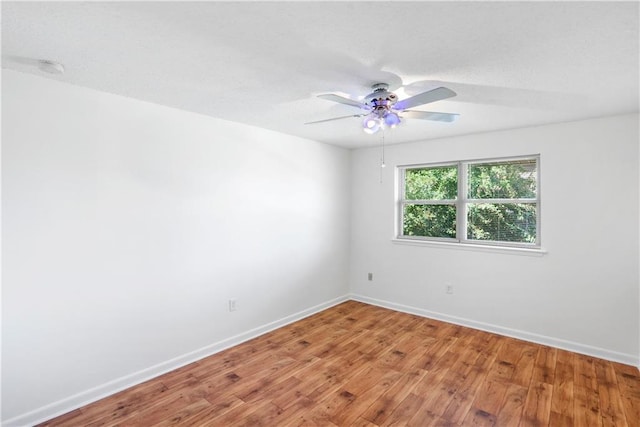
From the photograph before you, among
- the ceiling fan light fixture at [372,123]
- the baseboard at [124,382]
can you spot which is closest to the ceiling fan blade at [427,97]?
the ceiling fan light fixture at [372,123]

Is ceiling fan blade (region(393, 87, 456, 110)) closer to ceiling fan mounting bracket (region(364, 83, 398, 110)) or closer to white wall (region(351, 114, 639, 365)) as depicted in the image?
ceiling fan mounting bracket (region(364, 83, 398, 110))

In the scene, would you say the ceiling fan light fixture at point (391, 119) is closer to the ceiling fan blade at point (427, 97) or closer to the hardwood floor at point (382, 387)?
the ceiling fan blade at point (427, 97)

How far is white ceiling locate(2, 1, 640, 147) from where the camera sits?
139 centimetres

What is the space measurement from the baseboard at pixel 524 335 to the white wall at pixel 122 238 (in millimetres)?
1622

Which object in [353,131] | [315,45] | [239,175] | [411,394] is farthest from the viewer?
[353,131]

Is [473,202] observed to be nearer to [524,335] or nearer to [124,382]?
[524,335]

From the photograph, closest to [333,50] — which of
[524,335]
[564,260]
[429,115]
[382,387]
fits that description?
[429,115]

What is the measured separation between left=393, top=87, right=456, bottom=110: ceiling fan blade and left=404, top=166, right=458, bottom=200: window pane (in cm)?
216

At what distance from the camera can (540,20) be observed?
1.43 m

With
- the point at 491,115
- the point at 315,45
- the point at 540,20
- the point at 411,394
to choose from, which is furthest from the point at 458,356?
the point at 315,45

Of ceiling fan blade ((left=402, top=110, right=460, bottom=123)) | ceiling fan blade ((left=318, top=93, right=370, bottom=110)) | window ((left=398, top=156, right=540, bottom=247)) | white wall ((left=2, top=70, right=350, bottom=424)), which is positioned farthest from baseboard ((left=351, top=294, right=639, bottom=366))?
ceiling fan blade ((left=318, top=93, right=370, bottom=110))

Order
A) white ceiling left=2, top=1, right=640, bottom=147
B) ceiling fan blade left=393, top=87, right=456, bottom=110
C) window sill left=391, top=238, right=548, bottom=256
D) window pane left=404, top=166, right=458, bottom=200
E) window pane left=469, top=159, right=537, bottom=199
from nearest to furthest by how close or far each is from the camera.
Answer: white ceiling left=2, top=1, right=640, bottom=147 < ceiling fan blade left=393, top=87, right=456, bottom=110 < window sill left=391, top=238, right=548, bottom=256 < window pane left=469, top=159, right=537, bottom=199 < window pane left=404, top=166, right=458, bottom=200

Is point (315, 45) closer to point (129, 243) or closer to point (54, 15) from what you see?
point (54, 15)

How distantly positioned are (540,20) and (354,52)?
0.87 metres
